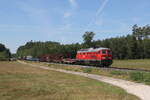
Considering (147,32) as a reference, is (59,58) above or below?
below

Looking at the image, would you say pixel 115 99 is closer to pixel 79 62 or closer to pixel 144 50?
pixel 79 62

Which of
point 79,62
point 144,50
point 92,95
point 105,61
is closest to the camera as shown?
point 92,95

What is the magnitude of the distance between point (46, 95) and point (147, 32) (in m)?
126

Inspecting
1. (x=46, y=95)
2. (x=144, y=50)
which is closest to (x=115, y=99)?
(x=46, y=95)

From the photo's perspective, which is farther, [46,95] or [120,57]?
[120,57]

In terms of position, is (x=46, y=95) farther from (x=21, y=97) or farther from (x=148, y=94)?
(x=148, y=94)

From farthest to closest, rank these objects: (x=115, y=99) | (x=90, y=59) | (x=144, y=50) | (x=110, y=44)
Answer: (x=110, y=44)
(x=144, y=50)
(x=90, y=59)
(x=115, y=99)

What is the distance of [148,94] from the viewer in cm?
1453

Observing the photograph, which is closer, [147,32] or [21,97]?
[21,97]

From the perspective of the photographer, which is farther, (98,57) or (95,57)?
(95,57)

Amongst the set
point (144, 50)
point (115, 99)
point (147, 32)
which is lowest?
point (115, 99)

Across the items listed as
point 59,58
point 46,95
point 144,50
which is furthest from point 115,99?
point 144,50

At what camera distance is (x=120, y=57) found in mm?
115438

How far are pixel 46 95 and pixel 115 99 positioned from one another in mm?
4451
